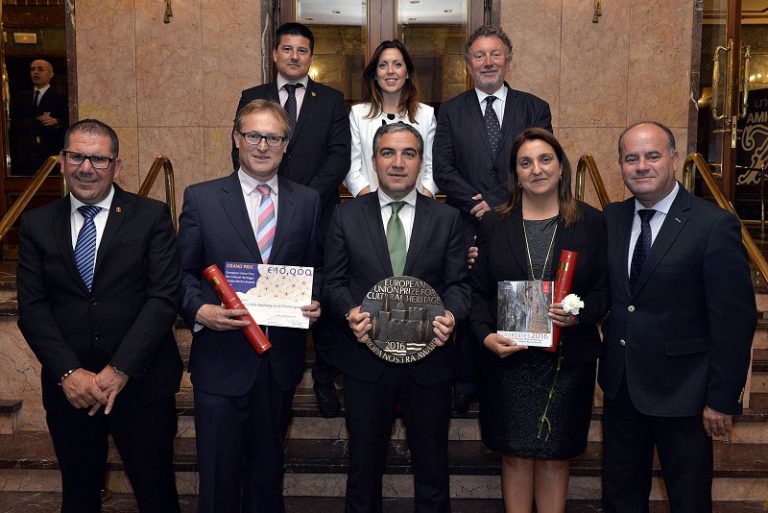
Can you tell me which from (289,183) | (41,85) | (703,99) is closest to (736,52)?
(703,99)

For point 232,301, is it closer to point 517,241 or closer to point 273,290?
point 273,290

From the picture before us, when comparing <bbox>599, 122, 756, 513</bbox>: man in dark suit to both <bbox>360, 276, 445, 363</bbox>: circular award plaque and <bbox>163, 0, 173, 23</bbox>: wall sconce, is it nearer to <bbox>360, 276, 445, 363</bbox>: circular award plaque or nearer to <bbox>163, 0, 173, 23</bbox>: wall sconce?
<bbox>360, 276, 445, 363</bbox>: circular award plaque

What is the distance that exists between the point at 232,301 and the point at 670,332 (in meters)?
1.64

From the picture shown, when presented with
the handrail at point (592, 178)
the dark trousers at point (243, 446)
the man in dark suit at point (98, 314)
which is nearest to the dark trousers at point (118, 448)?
the man in dark suit at point (98, 314)

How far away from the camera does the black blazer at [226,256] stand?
2957 millimetres

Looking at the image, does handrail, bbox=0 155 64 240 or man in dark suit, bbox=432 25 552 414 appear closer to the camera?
man in dark suit, bbox=432 25 552 414

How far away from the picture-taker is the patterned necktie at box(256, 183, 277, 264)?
9.86ft

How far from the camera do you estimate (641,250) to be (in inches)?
115

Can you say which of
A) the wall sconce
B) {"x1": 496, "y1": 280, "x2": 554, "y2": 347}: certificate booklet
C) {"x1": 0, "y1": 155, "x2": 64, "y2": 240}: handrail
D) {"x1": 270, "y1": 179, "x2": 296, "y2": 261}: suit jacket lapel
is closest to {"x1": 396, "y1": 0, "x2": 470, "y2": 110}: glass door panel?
the wall sconce

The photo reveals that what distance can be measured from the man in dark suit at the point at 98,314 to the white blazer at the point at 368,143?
4.42ft

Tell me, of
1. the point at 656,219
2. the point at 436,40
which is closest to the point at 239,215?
the point at 656,219

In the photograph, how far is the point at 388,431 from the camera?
3107mm

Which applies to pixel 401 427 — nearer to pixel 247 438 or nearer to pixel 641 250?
pixel 247 438

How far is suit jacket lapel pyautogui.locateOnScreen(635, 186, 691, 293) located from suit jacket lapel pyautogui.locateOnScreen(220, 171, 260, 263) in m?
1.49
